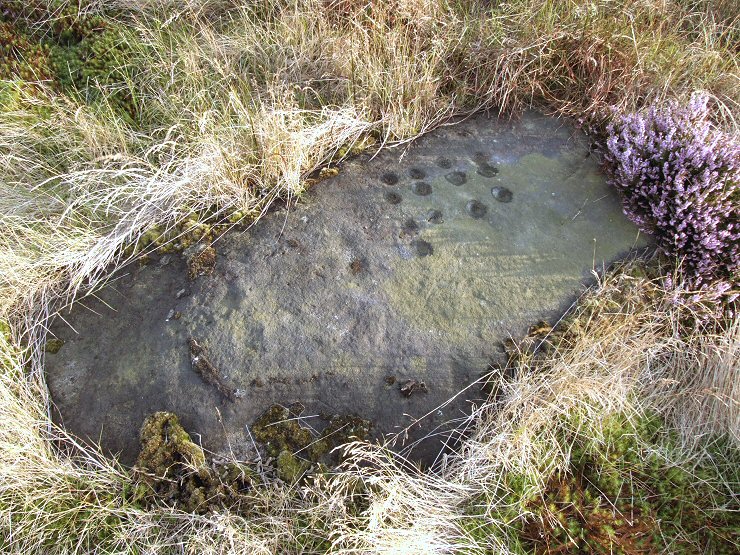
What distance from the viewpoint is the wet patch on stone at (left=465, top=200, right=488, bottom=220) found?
3.58 metres

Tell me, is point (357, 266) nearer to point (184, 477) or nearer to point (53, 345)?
point (184, 477)

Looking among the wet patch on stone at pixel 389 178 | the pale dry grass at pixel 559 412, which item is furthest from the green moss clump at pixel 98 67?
the pale dry grass at pixel 559 412

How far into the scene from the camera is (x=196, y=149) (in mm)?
3725

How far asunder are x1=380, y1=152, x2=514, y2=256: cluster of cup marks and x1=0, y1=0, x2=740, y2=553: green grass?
37cm

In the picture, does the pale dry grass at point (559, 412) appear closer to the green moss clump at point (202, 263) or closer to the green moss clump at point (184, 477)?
the green moss clump at point (184, 477)

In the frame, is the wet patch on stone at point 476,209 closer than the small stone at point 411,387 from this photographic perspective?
No

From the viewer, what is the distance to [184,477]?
9.11 feet

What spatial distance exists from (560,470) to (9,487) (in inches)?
104

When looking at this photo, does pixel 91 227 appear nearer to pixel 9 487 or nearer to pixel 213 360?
pixel 213 360

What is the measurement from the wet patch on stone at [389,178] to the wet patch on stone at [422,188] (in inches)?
5.3

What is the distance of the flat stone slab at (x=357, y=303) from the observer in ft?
9.82

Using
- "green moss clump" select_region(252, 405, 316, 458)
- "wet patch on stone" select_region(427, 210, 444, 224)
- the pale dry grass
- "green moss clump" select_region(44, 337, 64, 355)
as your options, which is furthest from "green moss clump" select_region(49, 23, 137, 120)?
the pale dry grass

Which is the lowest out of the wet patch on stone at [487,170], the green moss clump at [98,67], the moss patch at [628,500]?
the moss patch at [628,500]

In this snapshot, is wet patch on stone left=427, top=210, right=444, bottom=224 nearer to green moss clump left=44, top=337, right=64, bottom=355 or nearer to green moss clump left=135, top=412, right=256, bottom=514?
green moss clump left=135, top=412, right=256, bottom=514
